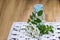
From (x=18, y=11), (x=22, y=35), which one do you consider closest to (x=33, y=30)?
(x=22, y=35)

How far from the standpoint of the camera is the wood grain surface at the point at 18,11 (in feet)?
6.36

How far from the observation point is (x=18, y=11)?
231 cm

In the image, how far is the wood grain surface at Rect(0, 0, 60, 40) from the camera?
1.94 meters

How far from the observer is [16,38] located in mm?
1169

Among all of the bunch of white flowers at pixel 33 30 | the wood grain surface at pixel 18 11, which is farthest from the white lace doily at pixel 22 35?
the wood grain surface at pixel 18 11

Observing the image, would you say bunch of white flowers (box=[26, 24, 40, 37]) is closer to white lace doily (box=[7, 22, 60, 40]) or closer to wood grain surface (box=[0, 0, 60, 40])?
white lace doily (box=[7, 22, 60, 40])

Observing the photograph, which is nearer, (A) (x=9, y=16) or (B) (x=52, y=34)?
(B) (x=52, y=34)

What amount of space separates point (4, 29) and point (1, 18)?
1.21 ft

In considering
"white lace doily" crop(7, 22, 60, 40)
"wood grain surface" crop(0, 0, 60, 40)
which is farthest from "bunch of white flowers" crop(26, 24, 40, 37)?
"wood grain surface" crop(0, 0, 60, 40)

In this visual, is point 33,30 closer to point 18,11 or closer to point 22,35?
point 22,35

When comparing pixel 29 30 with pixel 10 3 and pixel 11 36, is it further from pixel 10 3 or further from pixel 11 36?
pixel 10 3

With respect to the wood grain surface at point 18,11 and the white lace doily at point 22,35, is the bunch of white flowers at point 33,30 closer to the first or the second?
the white lace doily at point 22,35

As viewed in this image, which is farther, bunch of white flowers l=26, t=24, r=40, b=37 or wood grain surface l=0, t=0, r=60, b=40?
wood grain surface l=0, t=0, r=60, b=40

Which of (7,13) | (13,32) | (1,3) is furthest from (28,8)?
(13,32)
